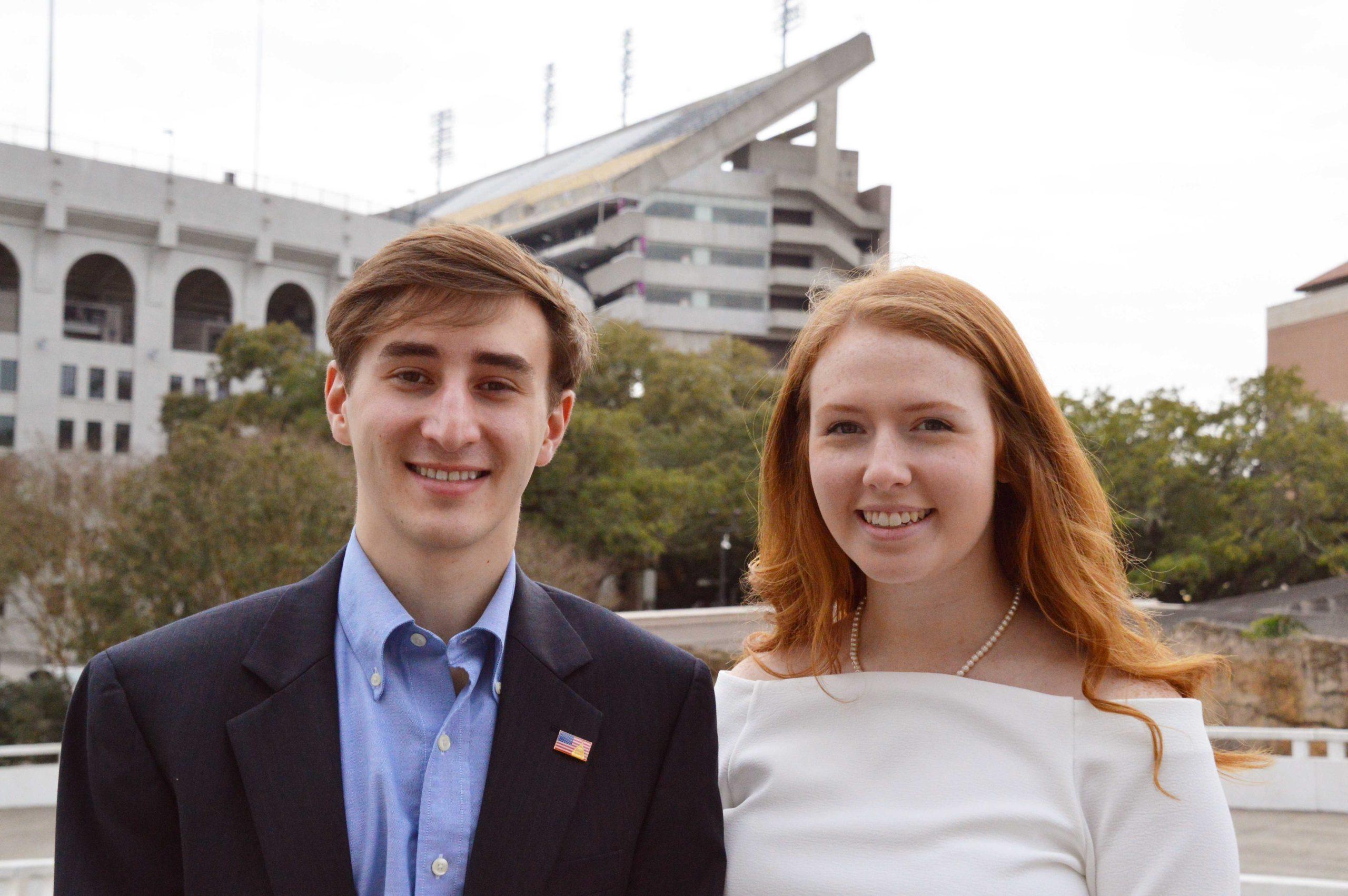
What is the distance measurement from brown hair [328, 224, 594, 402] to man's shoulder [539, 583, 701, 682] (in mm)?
579

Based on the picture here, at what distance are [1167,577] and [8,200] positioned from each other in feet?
125

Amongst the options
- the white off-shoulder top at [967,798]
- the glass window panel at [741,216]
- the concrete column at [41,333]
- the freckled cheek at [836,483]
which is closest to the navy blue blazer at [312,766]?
the white off-shoulder top at [967,798]

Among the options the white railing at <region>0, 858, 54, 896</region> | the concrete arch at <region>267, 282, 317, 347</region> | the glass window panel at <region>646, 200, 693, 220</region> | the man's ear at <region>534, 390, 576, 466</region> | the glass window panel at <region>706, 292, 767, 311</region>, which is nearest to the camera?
the man's ear at <region>534, 390, 576, 466</region>

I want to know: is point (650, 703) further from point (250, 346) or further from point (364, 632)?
point (250, 346)

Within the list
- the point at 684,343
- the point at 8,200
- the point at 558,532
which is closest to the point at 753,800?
the point at 558,532

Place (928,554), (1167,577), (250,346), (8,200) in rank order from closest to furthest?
(928,554), (1167,577), (250,346), (8,200)

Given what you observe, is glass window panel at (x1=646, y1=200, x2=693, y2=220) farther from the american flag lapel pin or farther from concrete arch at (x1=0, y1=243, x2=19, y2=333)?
the american flag lapel pin

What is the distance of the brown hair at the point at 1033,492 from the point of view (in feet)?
8.50

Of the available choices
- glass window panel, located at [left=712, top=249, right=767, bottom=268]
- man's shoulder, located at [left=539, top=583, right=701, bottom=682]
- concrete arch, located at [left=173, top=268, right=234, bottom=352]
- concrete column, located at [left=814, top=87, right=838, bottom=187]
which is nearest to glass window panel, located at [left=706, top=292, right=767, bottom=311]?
glass window panel, located at [left=712, top=249, right=767, bottom=268]

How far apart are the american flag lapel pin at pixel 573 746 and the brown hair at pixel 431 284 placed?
2.61ft

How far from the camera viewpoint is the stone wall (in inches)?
767

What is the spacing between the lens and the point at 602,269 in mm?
62562

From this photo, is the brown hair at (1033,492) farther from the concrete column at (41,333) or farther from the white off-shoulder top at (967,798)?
the concrete column at (41,333)

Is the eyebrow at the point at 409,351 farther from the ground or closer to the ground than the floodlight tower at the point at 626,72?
closer to the ground
